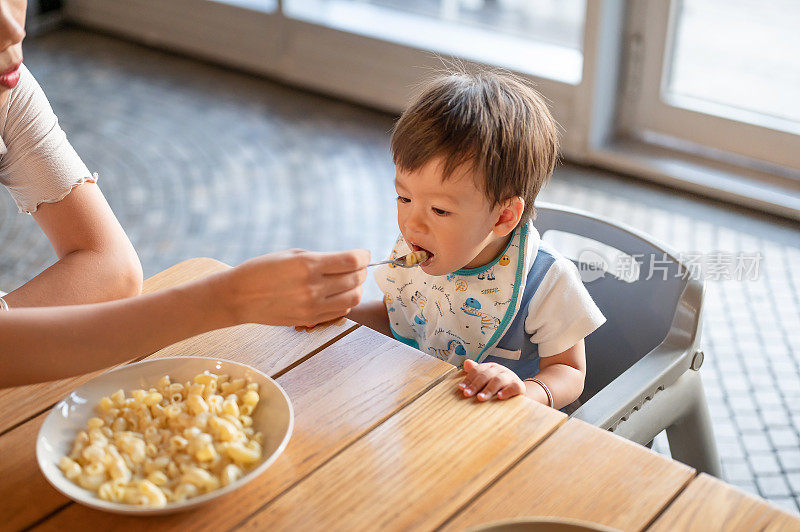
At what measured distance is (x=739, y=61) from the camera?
10.2 ft

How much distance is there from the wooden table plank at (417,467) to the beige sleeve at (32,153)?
728mm

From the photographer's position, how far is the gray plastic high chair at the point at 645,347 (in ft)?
4.33

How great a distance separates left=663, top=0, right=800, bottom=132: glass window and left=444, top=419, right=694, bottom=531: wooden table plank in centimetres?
243

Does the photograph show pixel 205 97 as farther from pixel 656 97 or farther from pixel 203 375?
pixel 203 375

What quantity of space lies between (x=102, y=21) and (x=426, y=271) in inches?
167

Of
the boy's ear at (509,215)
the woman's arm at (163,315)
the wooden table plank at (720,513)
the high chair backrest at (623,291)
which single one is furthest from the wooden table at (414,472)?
the high chair backrest at (623,291)

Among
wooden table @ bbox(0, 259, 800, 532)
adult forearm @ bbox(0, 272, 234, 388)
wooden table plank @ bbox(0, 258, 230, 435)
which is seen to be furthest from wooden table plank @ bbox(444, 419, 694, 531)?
wooden table plank @ bbox(0, 258, 230, 435)

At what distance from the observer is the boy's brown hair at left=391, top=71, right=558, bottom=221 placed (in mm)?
1310

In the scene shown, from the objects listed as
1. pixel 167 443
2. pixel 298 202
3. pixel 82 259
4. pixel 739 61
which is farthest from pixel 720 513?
pixel 739 61

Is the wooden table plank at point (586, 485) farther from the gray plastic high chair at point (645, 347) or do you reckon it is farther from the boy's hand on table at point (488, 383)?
the gray plastic high chair at point (645, 347)

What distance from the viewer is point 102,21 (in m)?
4.96

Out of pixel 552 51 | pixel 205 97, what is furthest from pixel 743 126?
pixel 205 97

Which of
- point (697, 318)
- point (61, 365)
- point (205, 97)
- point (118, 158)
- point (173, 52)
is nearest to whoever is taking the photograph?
point (61, 365)

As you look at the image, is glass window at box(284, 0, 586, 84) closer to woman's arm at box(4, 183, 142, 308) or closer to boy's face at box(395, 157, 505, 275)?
boy's face at box(395, 157, 505, 275)
